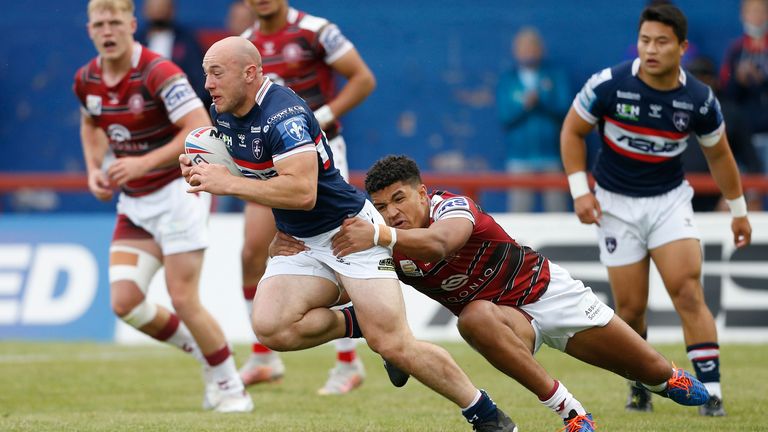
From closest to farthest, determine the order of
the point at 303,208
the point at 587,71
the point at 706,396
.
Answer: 1. the point at 303,208
2. the point at 706,396
3. the point at 587,71

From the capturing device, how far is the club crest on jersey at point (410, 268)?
261 inches

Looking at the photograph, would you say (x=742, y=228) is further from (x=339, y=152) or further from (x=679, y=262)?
(x=339, y=152)

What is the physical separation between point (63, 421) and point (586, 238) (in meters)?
5.89

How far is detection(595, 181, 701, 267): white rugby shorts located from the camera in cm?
793

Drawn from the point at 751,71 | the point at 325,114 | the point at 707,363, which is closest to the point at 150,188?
the point at 325,114

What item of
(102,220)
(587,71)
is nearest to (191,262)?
(102,220)

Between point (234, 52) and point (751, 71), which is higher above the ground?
point (234, 52)

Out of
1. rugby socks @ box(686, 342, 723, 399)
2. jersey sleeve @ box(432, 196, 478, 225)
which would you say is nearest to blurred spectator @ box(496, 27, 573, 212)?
rugby socks @ box(686, 342, 723, 399)

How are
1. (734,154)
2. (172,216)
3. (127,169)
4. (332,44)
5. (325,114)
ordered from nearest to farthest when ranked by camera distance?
(127,169) < (172,216) < (325,114) < (332,44) < (734,154)

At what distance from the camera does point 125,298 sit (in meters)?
8.13

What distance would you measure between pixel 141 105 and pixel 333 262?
219 cm

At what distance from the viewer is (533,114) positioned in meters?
14.0

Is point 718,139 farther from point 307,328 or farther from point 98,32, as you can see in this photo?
point 98,32

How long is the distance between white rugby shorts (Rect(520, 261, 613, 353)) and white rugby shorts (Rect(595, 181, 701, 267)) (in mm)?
1285
